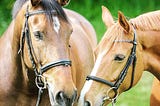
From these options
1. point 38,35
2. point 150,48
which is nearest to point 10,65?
point 38,35

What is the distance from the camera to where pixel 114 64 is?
5.57 metres

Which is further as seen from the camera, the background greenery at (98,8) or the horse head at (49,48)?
the background greenery at (98,8)

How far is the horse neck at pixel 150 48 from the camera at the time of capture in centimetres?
572

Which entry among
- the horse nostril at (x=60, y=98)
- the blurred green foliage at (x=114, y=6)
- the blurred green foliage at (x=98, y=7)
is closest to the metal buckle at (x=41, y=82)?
the horse nostril at (x=60, y=98)

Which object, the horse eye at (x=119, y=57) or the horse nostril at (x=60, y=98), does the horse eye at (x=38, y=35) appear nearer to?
the horse nostril at (x=60, y=98)

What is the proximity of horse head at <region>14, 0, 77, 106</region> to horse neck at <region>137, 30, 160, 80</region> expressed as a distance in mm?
660

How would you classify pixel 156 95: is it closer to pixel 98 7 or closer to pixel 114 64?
pixel 114 64

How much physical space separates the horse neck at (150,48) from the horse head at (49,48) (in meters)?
0.66

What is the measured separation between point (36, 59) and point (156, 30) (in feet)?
3.59

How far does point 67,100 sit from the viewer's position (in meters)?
5.48

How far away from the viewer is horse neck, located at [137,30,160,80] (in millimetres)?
5719

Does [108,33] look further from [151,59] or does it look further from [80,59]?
[80,59]

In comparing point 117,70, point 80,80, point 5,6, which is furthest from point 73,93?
point 5,6

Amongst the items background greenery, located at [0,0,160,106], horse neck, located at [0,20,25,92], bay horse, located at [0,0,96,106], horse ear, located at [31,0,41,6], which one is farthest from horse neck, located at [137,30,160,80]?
background greenery, located at [0,0,160,106]
